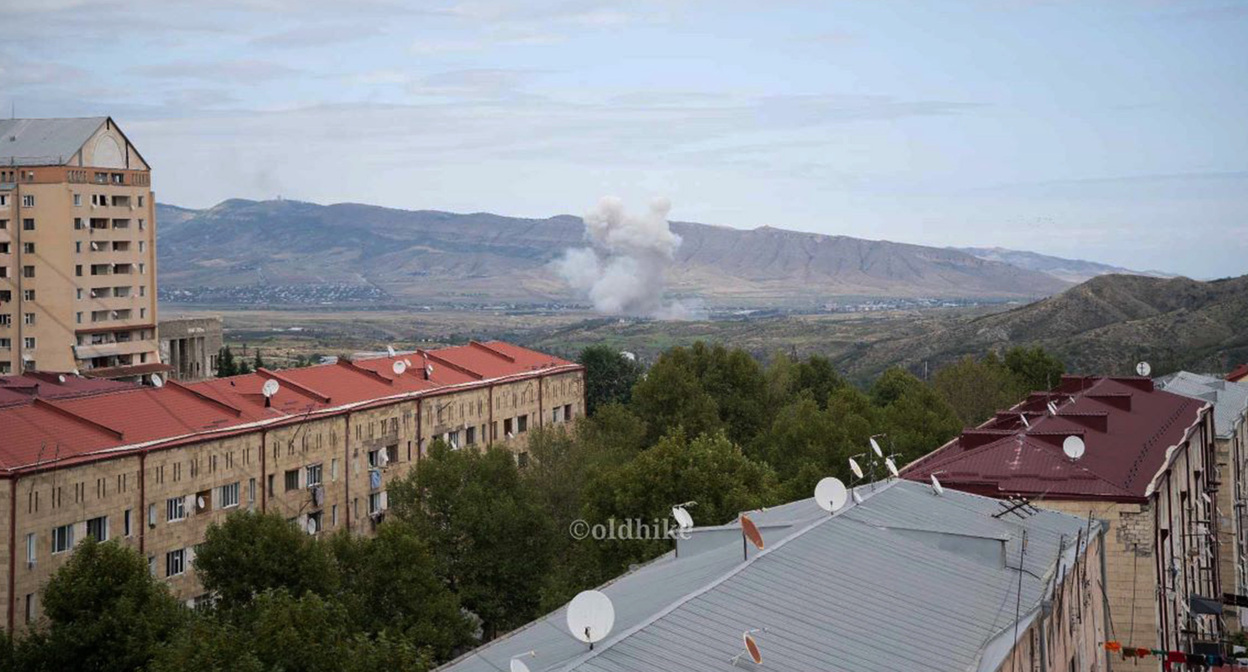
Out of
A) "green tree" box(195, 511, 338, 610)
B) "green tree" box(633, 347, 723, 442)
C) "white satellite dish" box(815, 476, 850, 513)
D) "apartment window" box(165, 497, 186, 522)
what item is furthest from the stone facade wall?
"white satellite dish" box(815, 476, 850, 513)

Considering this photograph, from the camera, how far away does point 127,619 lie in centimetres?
3222

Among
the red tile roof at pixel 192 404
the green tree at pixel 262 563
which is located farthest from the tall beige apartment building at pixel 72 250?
the green tree at pixel 262 563

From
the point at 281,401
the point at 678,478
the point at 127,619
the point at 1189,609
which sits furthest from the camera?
the point at 281,401

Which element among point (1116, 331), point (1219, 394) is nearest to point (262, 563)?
point (1219, 394)

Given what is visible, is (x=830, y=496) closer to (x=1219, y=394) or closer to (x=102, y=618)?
(x=102, y=618)

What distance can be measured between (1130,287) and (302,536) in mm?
165982

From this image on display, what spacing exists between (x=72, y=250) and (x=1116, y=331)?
341 feet

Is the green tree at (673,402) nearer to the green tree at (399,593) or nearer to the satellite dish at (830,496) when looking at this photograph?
the green tree at (399,593)

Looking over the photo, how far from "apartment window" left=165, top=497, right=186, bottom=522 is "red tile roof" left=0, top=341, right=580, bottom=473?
207cm

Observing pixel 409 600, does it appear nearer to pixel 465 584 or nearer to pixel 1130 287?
pixel 465 584

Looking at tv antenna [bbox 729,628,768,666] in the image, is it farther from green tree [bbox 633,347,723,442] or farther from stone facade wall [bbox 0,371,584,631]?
green tree [bbox 633,347,723,442]

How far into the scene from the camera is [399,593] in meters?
37.8

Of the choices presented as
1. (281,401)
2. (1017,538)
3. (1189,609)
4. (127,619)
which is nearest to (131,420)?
(281,401)

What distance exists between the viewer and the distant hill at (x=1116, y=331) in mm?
128000
